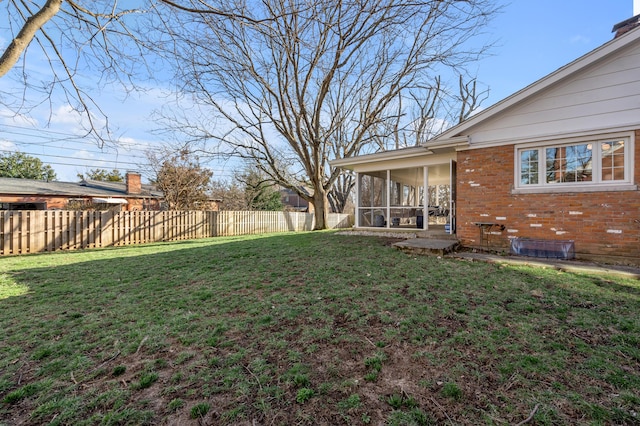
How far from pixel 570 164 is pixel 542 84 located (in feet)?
6.02

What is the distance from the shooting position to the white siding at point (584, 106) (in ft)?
17.7

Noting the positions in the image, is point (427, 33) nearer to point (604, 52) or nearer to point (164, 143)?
point (604, 52)

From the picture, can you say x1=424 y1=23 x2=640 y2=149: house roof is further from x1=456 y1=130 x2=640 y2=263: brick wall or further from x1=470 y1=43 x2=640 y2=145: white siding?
x1=456 y1=130 x2=640 y2=263: brick wall

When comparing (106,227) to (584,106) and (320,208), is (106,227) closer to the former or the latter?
(320,208)

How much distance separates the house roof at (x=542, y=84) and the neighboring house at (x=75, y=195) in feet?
58.9

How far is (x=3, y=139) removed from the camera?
5.55m

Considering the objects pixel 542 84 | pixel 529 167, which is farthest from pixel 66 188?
pixel 542 84

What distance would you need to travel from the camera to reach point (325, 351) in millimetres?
2330

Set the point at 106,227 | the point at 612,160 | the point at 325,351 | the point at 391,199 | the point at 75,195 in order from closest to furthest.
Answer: the point at 325,351 → the point at 612,160 → the point at 106,227 → the point at 391,199 → the point at 75,195

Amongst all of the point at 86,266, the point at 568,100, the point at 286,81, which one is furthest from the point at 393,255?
the point at 286,81

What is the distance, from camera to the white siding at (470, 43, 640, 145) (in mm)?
5383

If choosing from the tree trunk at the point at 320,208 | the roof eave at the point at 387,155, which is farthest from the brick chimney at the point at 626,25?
the tree trunk at the point at 320,208

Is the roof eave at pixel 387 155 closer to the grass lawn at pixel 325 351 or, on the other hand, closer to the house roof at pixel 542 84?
the house roof at pixel 542 84

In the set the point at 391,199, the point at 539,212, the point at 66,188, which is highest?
the point at 66,188
